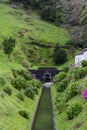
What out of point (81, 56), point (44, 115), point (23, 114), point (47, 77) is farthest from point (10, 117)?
point (47, 77)

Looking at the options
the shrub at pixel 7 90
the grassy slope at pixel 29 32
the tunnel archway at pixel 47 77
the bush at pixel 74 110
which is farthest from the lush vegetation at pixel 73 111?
the grassy slope at pixel 29 32

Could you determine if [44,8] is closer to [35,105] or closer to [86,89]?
[35,105]

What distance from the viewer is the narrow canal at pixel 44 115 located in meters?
43.5

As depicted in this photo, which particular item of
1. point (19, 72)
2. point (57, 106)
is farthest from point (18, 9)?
point (57, 106)

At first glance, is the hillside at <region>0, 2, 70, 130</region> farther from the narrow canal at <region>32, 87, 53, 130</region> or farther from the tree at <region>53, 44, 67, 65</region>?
the narrow canal at <region>32, 87, 53, 130</region>

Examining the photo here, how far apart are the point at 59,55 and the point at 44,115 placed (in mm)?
62045

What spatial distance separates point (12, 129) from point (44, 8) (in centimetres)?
10933

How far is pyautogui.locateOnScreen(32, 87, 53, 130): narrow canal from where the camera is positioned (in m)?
43.5

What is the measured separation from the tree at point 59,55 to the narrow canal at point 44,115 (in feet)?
144

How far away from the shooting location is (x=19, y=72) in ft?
263

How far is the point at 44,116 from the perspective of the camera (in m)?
49.8

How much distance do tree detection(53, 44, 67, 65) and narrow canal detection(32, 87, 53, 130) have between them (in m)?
44.0

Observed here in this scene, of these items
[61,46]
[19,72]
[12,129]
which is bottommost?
[61,46]

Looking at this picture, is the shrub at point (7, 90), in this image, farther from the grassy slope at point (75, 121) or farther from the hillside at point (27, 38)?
the hillside at point (27, 38)
